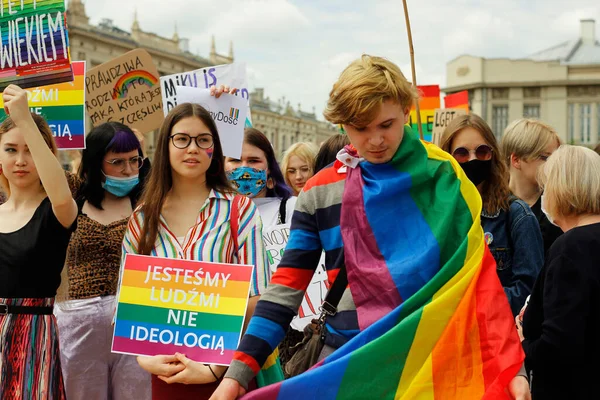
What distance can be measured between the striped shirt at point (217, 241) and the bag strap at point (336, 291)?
1.84 feet

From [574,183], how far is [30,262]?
2063mm

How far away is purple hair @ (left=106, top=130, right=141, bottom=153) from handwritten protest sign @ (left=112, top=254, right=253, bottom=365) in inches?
53.3

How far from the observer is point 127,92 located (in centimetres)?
559

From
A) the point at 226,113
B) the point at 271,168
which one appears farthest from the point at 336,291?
the point at 226,113

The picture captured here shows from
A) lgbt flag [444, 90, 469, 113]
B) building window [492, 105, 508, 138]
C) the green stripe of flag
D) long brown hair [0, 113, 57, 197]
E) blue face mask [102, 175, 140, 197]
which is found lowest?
the green stripe of flag

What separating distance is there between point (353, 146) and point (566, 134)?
213 feet

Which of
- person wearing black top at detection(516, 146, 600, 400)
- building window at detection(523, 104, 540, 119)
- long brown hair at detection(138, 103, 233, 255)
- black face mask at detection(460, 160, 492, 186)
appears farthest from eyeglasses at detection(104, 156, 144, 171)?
building window at detection(523, 104, 540, 119)

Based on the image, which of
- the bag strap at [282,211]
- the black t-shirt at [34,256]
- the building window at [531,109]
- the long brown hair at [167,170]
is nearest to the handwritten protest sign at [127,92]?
the bag strap at [282,211]

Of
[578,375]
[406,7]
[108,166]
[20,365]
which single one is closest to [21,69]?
[108,166]

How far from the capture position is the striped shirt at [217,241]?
8.70 ft

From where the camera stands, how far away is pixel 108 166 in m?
3.75

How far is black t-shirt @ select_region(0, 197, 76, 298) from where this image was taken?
2.91m

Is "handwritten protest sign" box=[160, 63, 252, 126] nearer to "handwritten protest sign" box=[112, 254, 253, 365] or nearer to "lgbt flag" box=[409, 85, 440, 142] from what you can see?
"handwritten protest sign" box=[112, 254, 253, 365]

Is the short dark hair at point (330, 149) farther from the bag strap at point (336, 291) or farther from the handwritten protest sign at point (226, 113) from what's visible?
the bag strap at point (336, 291)
